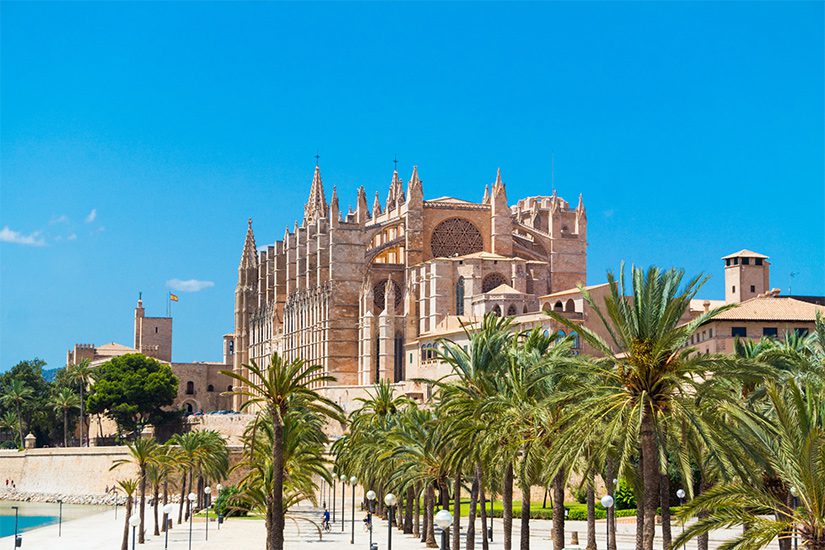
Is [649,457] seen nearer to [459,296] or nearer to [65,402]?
[459,296]

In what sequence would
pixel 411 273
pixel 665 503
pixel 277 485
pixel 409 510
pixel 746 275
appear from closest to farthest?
pixel 665 503 < pixel 277 485 < pixel 409 510 < pixel 746 275 < pixel 411 273

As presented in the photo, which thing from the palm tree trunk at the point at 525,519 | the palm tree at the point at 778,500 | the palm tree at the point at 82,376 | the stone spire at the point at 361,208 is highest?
the stone spire at the point at 361,208

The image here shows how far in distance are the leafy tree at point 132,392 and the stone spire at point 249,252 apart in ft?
59.7

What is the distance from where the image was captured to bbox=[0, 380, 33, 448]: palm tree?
99375 millimetres

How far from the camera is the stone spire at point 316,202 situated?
100312 millimetres

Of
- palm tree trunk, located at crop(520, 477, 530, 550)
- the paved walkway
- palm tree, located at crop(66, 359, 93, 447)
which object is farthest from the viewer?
palm tree, located at crop(66, 359, 93, 447)

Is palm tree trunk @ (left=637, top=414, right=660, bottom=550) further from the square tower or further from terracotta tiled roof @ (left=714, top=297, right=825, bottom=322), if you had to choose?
the square tower

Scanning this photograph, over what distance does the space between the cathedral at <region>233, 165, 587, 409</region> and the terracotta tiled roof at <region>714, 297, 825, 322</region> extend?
19.1m

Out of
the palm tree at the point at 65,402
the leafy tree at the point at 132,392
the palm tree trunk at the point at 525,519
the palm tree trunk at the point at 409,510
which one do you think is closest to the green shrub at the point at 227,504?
the palm tree trunk at the point at 409,510

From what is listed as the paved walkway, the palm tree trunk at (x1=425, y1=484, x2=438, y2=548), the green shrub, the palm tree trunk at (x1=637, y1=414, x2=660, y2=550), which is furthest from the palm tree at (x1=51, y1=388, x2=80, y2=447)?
the palm tree trunk at (x1=637, y1=414, x2=660, y2=550)

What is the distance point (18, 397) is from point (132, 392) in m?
9.34

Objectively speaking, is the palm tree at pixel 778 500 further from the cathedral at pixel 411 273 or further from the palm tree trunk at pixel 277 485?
the cathedral at pixel 411 273

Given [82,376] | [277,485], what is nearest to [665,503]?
[277,485]

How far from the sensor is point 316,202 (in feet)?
343
